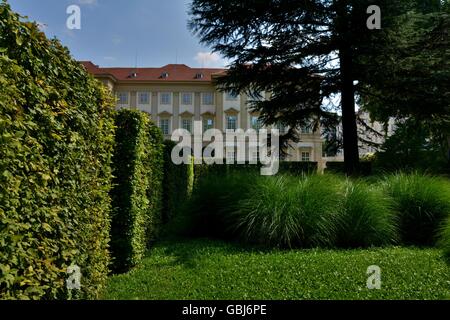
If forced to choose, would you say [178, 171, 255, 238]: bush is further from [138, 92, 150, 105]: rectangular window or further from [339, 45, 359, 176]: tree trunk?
[138, 92, 150, 105]: rectangular window

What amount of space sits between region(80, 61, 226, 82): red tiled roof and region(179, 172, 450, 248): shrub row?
39178 millimetres

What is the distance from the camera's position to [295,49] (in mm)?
11977

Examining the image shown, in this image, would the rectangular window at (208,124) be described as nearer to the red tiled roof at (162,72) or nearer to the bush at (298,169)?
the red tiled roof at (162,72)

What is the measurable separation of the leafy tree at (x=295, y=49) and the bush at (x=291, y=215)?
6113 mm

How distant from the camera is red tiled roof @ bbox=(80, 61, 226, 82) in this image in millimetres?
44844

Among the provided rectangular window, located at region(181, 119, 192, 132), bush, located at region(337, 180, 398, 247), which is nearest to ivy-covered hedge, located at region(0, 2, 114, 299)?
bush, located at region(337, 180, 398, 247)

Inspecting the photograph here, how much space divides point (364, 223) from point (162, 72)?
146 ft

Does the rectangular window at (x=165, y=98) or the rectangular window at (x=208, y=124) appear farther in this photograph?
the rectangular window at (x=165, y=98)

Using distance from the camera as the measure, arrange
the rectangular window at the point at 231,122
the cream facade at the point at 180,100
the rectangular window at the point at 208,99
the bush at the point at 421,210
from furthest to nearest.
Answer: the rectangular window at the point at 208,99
the cream facade at the point at 180,100
the rectangular window at the point at 231,122
the bush at the point at 421,210

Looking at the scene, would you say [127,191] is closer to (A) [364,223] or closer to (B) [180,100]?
(A) [364,223]

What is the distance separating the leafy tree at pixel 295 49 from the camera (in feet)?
35.6

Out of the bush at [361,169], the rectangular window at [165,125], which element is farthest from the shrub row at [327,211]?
the rectangular window at [165,125]

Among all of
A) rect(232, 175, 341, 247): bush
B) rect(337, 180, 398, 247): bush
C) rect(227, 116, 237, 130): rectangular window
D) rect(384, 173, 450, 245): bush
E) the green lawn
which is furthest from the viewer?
rect(227, 116, 237, 130): rectangular window

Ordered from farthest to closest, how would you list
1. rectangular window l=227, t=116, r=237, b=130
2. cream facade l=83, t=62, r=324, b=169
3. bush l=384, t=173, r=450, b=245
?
cream facade l=83, t=62, r=324, b=169
rectangular window l=227, t=116, r=237, b=130
bush l=384, t=173, r=450, b=245
